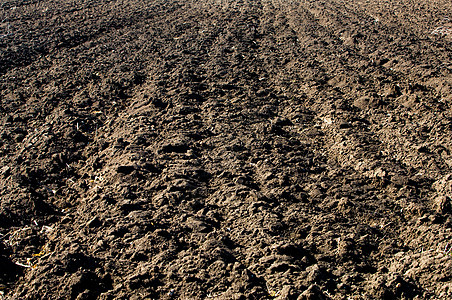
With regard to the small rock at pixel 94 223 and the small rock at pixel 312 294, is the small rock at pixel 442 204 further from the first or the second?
the small rock at pixel 94 223

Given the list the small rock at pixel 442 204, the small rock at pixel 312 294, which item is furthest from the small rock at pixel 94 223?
the small rock at pixel 442 204

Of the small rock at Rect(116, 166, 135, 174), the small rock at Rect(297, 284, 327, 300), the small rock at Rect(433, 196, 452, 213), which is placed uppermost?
the small rock at Rect(116, 166, 135, 174)

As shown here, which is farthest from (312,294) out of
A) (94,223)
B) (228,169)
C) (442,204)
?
(94,223)

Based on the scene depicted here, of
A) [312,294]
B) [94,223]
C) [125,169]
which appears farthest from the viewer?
[125,169]

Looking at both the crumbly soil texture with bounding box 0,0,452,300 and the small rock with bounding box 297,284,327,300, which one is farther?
the crumbly soil texture with bounding box 0,0,452,300

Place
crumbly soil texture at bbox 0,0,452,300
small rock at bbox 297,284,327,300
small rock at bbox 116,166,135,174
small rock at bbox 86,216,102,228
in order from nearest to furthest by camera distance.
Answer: small rock at bbox 297,284,327,300, crumbly soil texture at bbox 0,0,452,300, small rock at bbox 86,216,102,228, small rock at bbox 116,166,135,174

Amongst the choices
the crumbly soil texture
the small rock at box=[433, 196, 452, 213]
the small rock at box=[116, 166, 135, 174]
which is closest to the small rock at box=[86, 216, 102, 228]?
the crumbly soil texture

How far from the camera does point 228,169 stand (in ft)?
12.2

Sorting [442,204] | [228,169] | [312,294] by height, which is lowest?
[442,204]

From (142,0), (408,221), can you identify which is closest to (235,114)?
(408,221)

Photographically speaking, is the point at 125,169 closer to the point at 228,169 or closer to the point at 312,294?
the point at 228,169

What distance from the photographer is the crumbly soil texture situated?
262 cm

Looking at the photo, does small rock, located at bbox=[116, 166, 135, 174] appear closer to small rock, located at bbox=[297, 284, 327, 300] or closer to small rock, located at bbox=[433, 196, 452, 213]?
small rock, located at bbox=[297, 284, 327, 300]

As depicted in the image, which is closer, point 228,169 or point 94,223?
point 94,223
